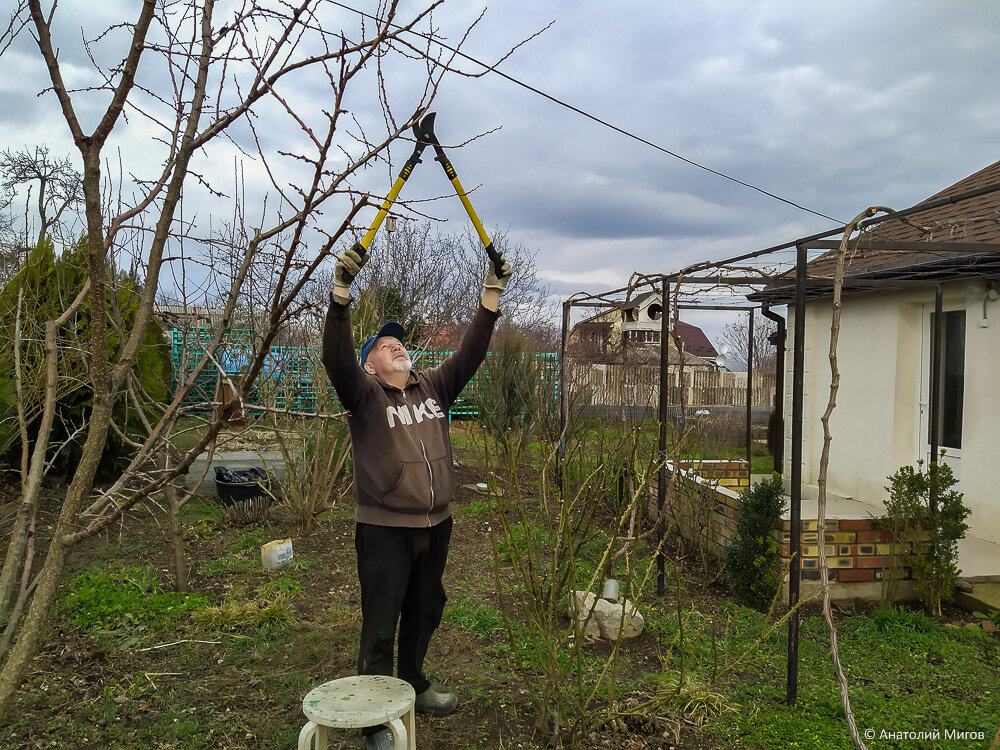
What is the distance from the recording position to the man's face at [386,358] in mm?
2922

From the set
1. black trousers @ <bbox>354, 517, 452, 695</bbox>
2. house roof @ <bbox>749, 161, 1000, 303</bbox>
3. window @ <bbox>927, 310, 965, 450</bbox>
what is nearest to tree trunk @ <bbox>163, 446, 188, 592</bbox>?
black trousers @ <bbox>354, 517, 452, 695</bbox>

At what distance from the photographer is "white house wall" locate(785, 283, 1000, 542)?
222 inches

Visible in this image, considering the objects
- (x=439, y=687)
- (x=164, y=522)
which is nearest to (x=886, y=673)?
(x=439, y=687)

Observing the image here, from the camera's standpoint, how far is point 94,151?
1511 millimetres

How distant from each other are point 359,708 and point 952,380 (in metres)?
6.50

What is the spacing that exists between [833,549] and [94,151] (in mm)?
4831

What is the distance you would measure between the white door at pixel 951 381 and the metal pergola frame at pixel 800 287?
0.34 metres

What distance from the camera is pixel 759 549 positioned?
175 inches

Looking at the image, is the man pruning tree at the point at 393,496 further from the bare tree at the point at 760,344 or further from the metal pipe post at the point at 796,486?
the bare tree at the point at 760,344

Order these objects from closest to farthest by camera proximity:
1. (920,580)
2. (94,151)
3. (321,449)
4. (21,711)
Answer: (94,151), (21,711), (920,580), (321,449)

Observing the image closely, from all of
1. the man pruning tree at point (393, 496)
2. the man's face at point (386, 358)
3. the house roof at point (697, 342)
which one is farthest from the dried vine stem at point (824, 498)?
the house roof at point (697, 342)

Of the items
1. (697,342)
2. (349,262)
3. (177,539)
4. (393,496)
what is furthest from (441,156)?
(697,342)

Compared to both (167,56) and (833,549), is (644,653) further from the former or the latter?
(167,56)

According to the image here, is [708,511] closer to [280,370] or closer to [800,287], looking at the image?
[800,287]
